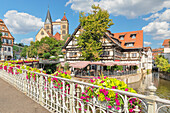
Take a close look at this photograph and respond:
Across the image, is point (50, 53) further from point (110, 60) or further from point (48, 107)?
point (48, 107)

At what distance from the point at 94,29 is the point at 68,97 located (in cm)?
1877

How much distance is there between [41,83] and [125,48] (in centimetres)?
2993

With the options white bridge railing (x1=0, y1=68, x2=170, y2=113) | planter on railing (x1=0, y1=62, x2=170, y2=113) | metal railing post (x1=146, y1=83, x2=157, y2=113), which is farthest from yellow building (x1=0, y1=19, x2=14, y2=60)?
metal railing post (x1=146, y1=83, x2=157, y2=113)

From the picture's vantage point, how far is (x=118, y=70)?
24.6 metres

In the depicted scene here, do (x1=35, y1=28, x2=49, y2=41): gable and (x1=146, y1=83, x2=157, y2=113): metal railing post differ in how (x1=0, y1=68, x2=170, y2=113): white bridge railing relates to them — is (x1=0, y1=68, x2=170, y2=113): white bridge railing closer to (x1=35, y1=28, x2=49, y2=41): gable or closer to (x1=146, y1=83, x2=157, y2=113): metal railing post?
(x1=146, y1=83, x2=157, y2=113): metal railing post

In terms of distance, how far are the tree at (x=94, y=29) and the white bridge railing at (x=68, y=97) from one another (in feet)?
48.5

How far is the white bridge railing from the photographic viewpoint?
210 centimetres

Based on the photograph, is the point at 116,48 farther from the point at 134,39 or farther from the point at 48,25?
the point at 48,25

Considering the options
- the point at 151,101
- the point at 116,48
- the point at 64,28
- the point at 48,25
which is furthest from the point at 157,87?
the point at 48,25

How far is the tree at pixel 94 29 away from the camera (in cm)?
2095

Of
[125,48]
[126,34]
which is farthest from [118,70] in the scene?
[126,34]

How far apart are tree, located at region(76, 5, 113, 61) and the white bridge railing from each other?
14.8 metres

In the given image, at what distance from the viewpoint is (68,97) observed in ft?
12.2

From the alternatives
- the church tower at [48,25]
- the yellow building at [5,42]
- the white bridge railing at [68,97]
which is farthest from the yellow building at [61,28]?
the white bridge railing at [68,97]
